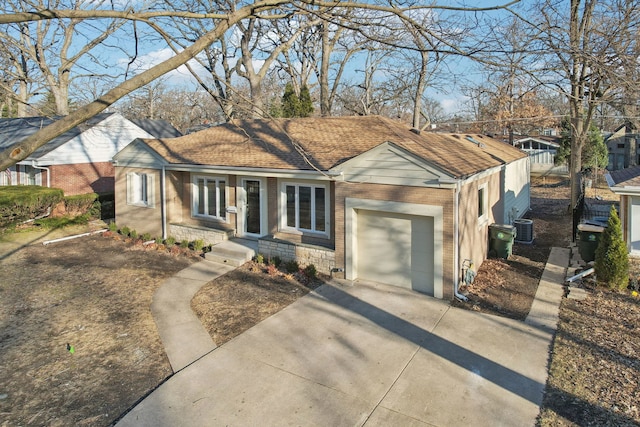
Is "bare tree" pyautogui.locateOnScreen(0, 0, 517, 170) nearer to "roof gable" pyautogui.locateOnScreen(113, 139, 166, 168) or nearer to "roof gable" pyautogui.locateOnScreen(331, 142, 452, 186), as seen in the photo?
"roof gable" pyautogui.locateOnScreen(331, 142, 452, 186)

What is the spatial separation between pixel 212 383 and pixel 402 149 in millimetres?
6196

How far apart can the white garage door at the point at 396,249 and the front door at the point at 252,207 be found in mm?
4080

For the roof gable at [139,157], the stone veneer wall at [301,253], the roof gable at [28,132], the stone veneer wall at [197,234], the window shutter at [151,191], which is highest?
the roof gable at [28,132]

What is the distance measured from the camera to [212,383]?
6.32 metres

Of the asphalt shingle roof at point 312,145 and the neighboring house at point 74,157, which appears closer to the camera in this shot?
the asphalt shingle roof at point 312,145

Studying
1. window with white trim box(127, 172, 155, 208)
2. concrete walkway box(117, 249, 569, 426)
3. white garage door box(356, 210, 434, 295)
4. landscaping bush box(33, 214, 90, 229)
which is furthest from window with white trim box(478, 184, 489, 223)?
landscaping bush box(33, 214, 90, 229)

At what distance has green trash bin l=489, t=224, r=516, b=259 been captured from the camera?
40.1 ft

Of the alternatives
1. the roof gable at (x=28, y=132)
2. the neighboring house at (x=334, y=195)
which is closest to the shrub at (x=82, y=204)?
the neighboring house at (x=334, y=195)

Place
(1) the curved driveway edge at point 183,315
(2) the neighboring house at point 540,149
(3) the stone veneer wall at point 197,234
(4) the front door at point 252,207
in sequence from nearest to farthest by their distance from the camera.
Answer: (1) the curved driveway edge at point 183,315 → (4) the front door at point 252,207 → (3) the stone veneer wall at point 197,234 → (2) the neighboring house at point 540,149

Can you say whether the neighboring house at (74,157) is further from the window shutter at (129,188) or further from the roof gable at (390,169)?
the roof gable at (390,169)

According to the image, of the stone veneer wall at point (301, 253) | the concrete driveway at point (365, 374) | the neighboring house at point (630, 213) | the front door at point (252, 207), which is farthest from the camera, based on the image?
the front door at point (252, 207)

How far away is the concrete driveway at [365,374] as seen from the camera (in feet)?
18.3

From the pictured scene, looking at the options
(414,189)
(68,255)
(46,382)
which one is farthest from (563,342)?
(68,255)

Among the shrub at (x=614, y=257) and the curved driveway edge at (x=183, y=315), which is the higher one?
the shrub at (x=614, y=257)
